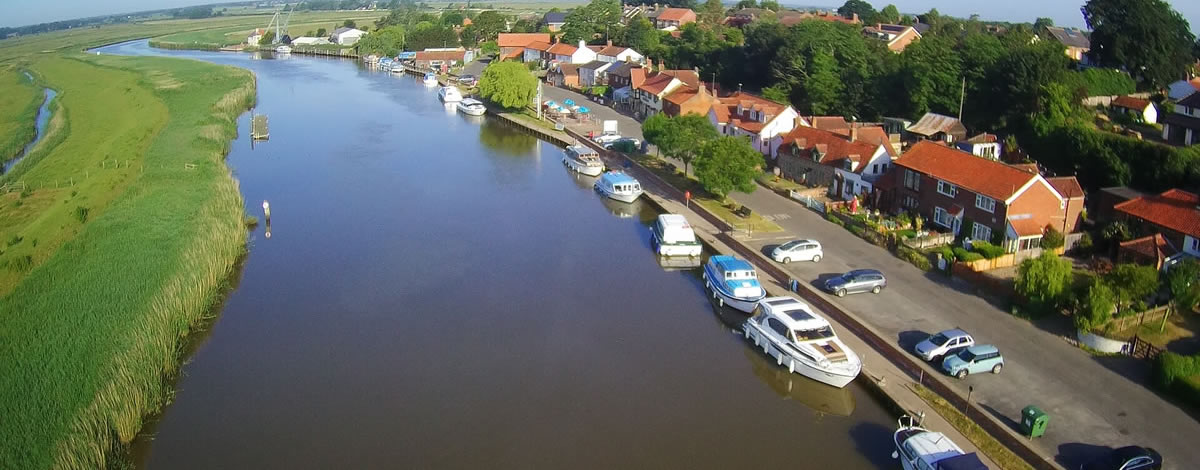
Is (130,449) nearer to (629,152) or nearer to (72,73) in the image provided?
(629,152)

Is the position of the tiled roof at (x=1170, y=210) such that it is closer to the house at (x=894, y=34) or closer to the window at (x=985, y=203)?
the window at (x=985, y=203)

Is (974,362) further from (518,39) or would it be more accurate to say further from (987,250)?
(518,39)

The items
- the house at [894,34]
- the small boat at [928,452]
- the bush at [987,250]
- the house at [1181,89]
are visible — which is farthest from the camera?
the house at [894,34]

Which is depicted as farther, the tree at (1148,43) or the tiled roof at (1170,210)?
the tree at (1148,43)

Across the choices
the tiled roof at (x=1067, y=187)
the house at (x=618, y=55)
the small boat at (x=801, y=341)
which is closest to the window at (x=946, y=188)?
the tiled roof at (x=1067, y=187)

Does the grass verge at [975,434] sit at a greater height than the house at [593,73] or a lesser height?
lesser

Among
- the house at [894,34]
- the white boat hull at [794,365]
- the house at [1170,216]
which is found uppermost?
the house at [894,34]

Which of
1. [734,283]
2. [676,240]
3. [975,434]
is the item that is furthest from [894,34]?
[975,434]
